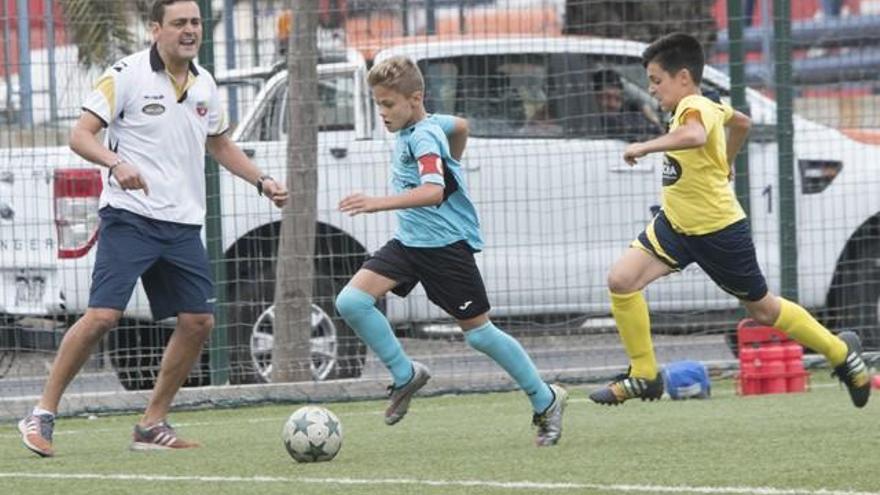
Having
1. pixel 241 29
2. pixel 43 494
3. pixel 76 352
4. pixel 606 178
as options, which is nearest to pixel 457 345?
pixel 606 178

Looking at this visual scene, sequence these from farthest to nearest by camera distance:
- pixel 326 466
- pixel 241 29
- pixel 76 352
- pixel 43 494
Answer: pixel 241 29, pixel 76 352, pixel 326 466, pixel 43 494

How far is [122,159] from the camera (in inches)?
352

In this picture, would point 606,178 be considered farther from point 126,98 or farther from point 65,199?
point 126,98

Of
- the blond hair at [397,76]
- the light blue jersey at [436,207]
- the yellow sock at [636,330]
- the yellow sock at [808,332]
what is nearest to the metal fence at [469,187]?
the yellow sock at [636,330]

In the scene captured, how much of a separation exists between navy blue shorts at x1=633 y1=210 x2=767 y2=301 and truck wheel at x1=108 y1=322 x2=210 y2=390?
3.88 meters

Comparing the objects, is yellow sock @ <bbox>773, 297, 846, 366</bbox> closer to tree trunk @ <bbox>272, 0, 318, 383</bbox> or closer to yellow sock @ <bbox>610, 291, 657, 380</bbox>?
yellow sock @ <bbox>610, 291, 657, 380</bbox>

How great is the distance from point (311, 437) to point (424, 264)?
99 centimetres

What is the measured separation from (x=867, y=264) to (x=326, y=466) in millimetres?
6178

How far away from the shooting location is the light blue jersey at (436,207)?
8711 millimetres

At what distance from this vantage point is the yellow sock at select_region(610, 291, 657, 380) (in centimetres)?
956

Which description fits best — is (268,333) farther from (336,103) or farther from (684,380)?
(684,380)

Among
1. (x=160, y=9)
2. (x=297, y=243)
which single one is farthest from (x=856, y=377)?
(x=297, y=243)

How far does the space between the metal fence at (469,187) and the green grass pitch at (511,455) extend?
133 cm

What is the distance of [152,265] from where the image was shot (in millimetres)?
9039
